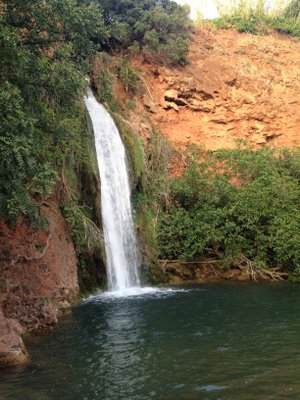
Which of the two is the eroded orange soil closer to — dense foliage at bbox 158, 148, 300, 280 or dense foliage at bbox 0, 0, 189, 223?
dense foliage at bbox 158, 148, 300, 280

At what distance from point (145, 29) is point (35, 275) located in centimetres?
2027

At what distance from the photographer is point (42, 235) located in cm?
1327

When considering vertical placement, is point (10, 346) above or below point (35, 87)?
below

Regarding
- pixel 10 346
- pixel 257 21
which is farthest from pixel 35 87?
pixel 257 21

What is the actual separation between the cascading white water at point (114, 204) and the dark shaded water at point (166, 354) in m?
3.54

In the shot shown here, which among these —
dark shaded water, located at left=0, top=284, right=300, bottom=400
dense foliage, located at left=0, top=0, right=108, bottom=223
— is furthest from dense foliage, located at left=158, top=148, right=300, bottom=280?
dense foliage, located at left=0, top=0, right=108, bottom=223

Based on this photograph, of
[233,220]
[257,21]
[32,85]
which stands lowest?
[233,220]

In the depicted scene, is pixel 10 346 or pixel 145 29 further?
pixel 145 29

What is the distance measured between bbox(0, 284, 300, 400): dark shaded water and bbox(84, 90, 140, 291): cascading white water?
3541mm

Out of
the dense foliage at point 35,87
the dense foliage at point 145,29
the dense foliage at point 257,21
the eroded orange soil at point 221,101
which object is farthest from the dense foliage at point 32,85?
the dense foliage at point 257,21

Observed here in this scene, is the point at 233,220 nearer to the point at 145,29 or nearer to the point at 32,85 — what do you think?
the point at 32,85

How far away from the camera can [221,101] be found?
2870 cm

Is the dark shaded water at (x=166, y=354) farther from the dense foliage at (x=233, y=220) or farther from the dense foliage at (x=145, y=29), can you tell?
the dense foliage at (x=145, y=29)

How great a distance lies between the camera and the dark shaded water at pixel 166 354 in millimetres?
7004
